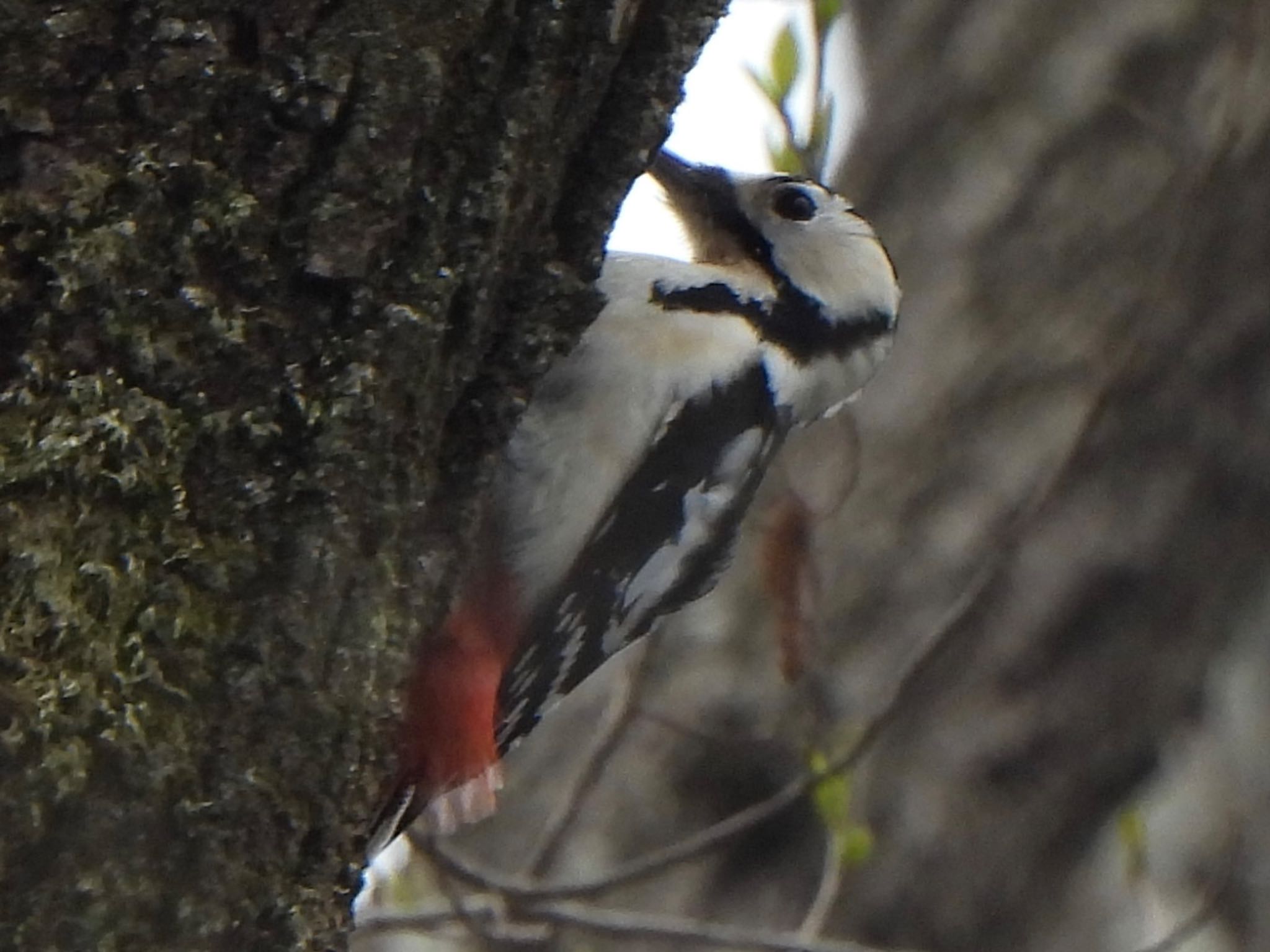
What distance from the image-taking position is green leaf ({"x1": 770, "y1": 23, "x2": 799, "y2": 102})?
2.88m

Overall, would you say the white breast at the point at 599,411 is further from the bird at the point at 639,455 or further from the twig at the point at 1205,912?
the twig at the point at 1205,912

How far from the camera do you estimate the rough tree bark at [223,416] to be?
1.28 meters

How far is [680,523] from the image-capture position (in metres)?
2.57

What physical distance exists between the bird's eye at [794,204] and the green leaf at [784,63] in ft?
0.45

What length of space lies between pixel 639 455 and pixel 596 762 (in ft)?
1.51

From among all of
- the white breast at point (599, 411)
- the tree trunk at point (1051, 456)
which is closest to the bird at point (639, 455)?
the white breast at point (599, 411)

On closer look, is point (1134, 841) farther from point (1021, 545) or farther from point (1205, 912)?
point (1021, 545)

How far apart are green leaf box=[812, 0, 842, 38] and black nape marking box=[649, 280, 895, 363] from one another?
1.27 ft

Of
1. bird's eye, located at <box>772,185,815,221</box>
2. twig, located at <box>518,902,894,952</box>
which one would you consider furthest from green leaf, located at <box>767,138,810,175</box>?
twig, located at <box>518,902,894,952</box>

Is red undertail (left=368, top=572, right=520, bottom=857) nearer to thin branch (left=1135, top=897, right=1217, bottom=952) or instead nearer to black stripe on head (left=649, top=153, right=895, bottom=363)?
black stripe on head (left=649, top=153, right=895, bottom=363)

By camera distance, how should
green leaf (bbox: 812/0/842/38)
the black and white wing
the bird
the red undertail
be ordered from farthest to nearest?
green leaf (bbox: 812/0/842/38)
the black and white wing
the bird
the red undertail

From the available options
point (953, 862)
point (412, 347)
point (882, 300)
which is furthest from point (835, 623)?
point (412, 347)

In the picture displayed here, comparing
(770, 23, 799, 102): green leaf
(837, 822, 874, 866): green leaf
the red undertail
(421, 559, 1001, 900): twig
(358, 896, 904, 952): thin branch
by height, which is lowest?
(837, 822, 874, 866): green leaf

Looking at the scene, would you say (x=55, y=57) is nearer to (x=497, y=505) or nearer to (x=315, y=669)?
(x=315, y=669)
